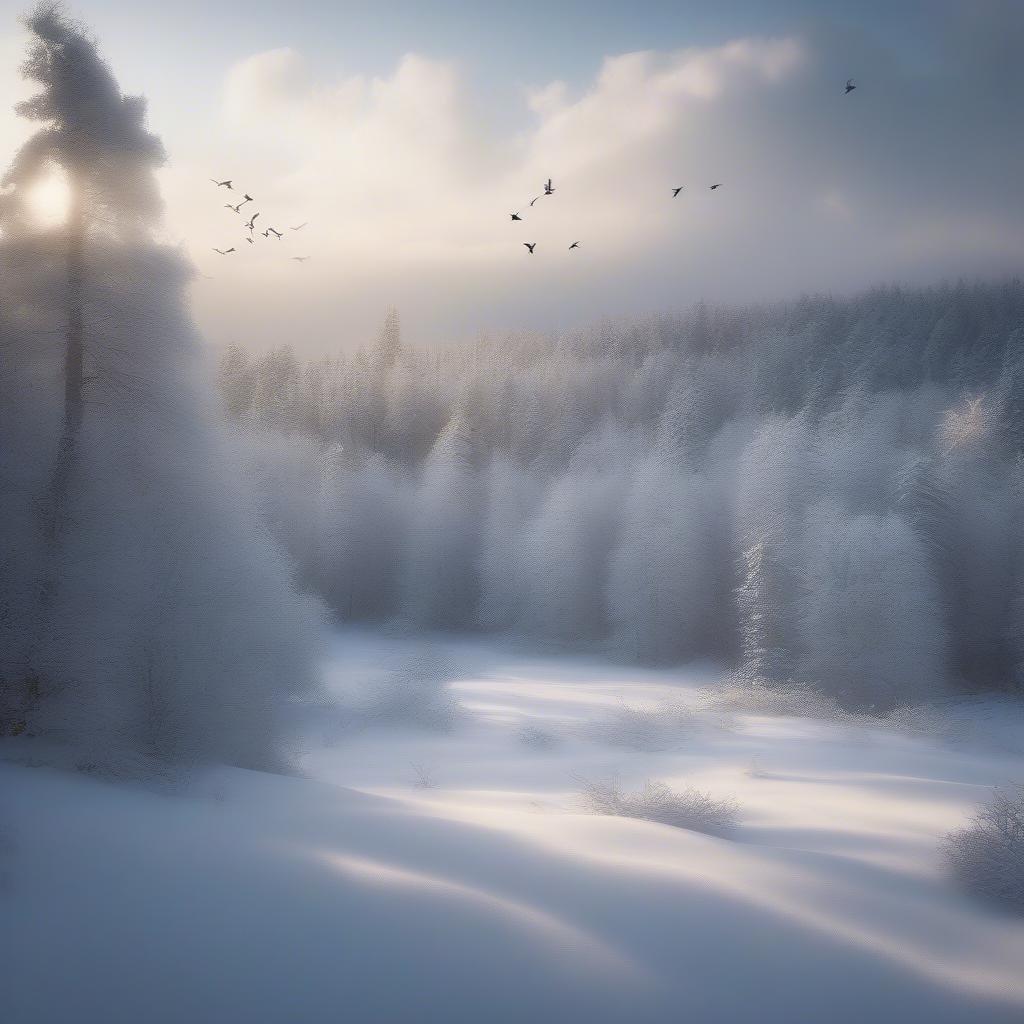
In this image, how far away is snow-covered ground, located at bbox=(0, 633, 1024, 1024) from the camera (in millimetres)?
5465

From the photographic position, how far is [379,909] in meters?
6.44

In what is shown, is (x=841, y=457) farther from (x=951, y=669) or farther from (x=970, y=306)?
(x=970, y=306)

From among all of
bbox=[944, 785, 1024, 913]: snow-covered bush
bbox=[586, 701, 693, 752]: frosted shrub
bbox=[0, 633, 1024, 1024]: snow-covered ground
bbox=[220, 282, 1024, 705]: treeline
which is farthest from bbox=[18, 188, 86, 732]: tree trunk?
bbox=[220, 282, 1024, 705]: treeline

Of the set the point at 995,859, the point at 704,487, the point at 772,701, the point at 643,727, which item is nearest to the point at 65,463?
the point at 995,859

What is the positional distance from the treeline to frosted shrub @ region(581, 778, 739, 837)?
1656 centimetres

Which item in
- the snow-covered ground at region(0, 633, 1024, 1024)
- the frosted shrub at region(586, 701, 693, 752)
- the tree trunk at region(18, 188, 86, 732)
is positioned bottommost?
the frosted shrub at region(586, 701, 693, 752)

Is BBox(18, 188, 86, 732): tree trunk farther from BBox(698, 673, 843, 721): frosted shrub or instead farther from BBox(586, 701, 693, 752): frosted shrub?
BBox(698, 673, 843, 721): frosted shrub

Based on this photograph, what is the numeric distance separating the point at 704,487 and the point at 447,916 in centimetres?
3323

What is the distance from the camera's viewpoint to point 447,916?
254 inches

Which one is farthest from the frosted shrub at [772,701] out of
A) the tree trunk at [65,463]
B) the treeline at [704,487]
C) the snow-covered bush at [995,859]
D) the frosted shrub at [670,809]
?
the tree trunk at [65,463]

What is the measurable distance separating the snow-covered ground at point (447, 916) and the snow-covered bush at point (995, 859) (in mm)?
410

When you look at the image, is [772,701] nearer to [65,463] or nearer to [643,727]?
[643,727]

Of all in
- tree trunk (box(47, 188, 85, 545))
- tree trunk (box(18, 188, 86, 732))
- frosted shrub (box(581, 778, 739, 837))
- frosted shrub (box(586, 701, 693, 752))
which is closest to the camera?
tree trunk (box(18, 188, 86, 732))

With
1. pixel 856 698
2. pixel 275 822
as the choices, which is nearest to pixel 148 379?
pixel 275 822
